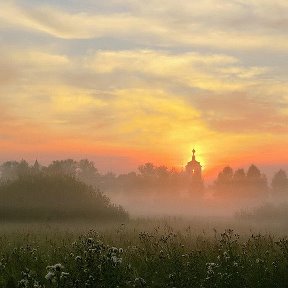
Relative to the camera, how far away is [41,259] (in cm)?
1338

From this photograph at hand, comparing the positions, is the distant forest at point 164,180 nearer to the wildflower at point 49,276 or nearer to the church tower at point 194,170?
the church tower at point 194,170

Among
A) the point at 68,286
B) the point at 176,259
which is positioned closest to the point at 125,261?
the point at 176,259

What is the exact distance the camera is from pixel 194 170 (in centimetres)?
13875

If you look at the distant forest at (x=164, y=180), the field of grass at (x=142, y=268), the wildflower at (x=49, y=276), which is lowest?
the field of grass at (x=142, y=268)

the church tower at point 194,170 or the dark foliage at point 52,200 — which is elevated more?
A: the church tower at point 194,170

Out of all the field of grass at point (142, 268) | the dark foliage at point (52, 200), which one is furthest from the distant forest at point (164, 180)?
the field of grass at point (142, 268)

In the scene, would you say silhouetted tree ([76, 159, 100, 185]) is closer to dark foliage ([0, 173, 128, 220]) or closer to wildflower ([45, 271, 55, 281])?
dark foliage ([0, 173, 128, 220])

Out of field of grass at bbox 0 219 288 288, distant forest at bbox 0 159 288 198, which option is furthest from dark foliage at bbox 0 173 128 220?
distant forest at bbox 0 159 288 198

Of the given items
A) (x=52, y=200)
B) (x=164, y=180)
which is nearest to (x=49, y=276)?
(x=52, y=200)

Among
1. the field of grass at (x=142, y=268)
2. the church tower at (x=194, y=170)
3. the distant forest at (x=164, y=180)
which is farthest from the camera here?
the church tower at (x=194, y=170)

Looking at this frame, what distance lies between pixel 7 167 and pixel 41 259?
5695 inches

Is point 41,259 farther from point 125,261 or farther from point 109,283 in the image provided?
point 109,283

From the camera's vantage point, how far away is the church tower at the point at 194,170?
132500mm

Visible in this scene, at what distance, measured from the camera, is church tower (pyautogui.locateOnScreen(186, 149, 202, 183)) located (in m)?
132
